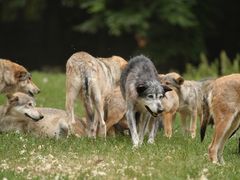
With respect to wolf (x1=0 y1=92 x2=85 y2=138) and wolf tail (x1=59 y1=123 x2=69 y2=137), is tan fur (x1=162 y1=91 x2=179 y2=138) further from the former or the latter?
wolf tail (x1=59 y1=123 x2=69 y2=137)

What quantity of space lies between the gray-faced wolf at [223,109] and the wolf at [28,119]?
3.35 meters

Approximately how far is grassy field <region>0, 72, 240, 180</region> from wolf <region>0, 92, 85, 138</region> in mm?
687

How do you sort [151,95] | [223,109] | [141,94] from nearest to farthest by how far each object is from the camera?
[223,109], [151,95], [141,94]

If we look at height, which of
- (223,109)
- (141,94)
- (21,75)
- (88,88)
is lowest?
(21,75)

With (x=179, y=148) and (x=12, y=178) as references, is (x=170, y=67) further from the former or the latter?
(x=12, y=178)

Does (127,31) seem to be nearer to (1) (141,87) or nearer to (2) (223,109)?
(1) (141,87)

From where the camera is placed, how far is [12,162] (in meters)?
10.8

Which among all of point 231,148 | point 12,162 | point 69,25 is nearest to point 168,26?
point 69,25

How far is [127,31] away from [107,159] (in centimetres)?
1946

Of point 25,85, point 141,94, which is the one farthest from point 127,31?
point 141,94

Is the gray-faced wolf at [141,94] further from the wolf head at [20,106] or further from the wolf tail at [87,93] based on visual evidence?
the wolf head at [20,106]

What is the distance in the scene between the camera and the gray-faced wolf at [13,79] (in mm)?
14898

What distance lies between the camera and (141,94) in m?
13.0

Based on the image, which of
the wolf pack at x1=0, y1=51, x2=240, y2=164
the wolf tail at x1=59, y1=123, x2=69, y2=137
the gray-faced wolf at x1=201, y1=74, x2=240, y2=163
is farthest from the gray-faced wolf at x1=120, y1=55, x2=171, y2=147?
the gray-faced wolf at x1=201, y1=74, x2=240, y2=163
